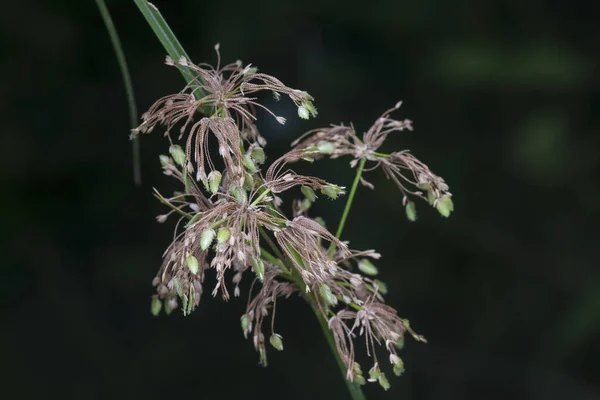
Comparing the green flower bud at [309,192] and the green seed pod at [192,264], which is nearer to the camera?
the green seed pod at [192,264]

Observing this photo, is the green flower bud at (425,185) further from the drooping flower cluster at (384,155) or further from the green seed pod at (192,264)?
the green seed pod at (192,264)

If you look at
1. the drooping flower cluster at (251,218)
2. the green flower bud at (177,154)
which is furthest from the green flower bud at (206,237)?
the green flower bud at (177,154)

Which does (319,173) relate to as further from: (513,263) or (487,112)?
(513,263)

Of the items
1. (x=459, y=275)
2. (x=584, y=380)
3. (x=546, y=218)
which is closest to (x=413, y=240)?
(x=459, y=275)

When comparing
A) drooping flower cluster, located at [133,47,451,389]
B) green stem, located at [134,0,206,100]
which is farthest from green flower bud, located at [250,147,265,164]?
green stem, located at [134,0,206,100]

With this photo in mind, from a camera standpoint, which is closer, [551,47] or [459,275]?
[551,47]
